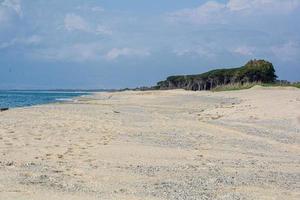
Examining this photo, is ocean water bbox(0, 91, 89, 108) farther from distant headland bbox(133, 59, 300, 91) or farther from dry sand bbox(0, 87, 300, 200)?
dry sand bbox(0, 87, 300, 200)

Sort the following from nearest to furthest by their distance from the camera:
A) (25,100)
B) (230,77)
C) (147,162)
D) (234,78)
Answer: (147,162) < (25,100) < (234,78) < (230,77)

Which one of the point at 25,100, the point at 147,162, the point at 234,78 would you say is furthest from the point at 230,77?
the point at 147,162

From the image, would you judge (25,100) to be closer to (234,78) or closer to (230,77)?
(234,78)

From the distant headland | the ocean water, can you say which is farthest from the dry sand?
the distant headland

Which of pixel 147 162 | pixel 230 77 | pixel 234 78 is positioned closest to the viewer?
pixel 147 162

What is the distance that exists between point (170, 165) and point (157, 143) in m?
3.64

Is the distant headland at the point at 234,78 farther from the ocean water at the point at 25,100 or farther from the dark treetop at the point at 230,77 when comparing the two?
the ocean water at the point at 25,100

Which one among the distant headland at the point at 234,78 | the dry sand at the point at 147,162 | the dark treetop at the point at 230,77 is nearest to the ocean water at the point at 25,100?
the distant headland at the point at 234,78

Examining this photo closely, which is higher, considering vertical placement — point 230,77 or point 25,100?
point 230,77

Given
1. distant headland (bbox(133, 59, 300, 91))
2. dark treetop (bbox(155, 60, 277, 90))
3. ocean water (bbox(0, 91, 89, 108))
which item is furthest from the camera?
dark treetop (bbox(155, 60, 277, 90))

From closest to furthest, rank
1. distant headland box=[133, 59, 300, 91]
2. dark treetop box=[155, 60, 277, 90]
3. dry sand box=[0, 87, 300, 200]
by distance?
dry sand box=[0, 87, 300, 200], distant headland box=[133, 59, 300, 91], dark treetop box=[155, 60, 277, 90]

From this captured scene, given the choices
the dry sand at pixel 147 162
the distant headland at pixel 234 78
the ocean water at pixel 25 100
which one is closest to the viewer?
the dry sand at pixel 147 162

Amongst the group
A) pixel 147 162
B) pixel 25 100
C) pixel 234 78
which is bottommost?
pixel 25 100

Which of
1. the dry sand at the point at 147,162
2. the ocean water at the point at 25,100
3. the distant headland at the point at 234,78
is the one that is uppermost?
the distant headland at the point at 234,78
